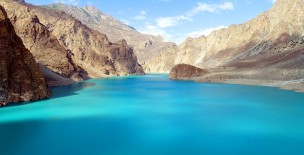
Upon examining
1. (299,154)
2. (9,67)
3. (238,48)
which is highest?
(238,48)

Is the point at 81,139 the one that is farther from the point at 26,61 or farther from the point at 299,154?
the point at 26,61

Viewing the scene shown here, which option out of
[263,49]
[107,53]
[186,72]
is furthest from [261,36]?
[107,53]

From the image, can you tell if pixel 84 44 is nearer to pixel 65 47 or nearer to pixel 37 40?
pixel 65 47

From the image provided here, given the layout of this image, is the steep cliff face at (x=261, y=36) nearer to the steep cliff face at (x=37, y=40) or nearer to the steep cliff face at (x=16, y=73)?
the steep cliff face at (x=37, y=40)

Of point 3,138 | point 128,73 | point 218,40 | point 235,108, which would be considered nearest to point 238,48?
point 218,40

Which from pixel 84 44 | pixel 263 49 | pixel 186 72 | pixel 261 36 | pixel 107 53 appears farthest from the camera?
pixel 107 53

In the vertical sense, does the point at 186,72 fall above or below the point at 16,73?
below
